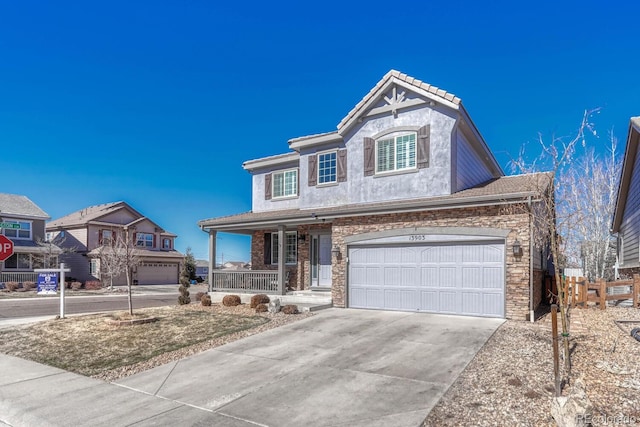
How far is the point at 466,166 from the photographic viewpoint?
15172 millimetres

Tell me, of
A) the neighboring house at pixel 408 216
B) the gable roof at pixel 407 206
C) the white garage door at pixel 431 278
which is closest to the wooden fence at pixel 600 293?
the neighboring house at pixel 408 216

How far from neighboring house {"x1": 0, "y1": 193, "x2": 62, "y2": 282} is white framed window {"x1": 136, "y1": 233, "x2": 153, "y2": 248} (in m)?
7.63

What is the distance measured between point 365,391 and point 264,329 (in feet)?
17.1

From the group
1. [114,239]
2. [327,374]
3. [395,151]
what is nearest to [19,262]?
[114,239]

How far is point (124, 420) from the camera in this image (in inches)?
224

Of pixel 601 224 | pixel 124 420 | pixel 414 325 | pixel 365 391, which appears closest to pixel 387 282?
pixel 414 325

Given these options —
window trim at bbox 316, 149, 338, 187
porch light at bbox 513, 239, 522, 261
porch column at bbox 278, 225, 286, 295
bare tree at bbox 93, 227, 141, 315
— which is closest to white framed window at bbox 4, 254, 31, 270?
bare tree at bbox 93, 227, 141, 315

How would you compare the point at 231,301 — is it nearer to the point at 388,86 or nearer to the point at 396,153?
the point at 396,153

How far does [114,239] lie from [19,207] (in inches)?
306

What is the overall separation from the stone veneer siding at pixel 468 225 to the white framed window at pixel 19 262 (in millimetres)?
30651

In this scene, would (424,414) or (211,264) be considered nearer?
(424,414)

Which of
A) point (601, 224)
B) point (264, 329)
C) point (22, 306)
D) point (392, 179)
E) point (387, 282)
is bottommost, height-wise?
point (22, 306)

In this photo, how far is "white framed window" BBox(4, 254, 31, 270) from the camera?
108 feet

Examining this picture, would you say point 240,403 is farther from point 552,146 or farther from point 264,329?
point 552,146
